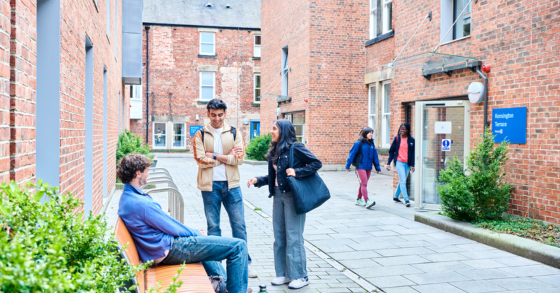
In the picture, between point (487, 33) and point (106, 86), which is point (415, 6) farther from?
point (106, 86)

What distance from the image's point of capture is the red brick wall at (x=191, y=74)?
3625 centimetres

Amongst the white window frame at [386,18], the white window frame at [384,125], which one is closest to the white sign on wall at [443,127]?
the white window frame at [386,18]

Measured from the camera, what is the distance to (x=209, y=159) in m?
5.37

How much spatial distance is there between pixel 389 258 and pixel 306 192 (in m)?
1.95

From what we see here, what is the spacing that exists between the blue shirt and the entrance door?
709 centimetres

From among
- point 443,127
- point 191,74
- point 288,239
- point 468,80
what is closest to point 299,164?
point 288,239

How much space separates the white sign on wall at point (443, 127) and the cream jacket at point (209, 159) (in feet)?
18.5

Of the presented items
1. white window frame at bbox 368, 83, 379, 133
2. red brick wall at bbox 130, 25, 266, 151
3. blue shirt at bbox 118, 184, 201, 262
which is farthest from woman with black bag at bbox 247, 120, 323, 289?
red brick wall at bbox 130, 25, 266, 151

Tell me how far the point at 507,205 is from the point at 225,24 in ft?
106

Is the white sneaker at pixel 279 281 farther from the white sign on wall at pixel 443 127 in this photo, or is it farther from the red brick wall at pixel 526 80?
the white sign on wall at pixel 443 127

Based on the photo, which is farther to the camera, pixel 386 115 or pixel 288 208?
pixel 386 115

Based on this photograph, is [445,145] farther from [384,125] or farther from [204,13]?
[204,13]

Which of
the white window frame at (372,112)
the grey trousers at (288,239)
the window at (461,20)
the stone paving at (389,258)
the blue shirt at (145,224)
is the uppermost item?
the window at (461,20)

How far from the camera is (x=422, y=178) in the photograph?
10.0m
